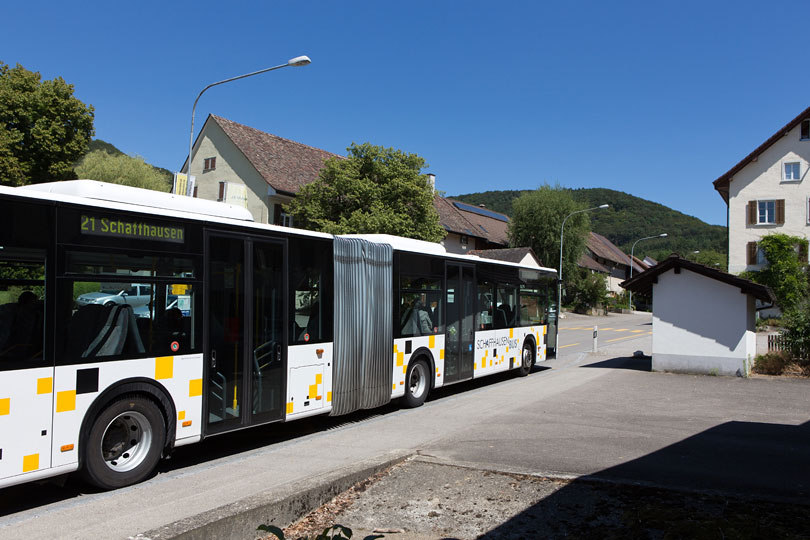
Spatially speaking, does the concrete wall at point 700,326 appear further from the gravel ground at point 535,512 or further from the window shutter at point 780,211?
the window shutter at point 780,211

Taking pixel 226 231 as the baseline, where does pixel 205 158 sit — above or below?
above

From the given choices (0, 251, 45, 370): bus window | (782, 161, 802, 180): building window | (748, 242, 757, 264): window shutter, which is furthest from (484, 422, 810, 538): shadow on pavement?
(782, 161, 802, 180): building window

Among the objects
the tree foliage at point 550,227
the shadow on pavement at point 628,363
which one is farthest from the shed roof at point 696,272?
the tree foliage at point 550,227

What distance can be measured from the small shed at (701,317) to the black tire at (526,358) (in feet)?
11.3

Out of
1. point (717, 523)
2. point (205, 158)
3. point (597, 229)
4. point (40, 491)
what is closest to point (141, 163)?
point (205, 158)

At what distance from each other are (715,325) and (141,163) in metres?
35.8

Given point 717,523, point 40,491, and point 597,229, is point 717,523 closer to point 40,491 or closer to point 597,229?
point 40,491

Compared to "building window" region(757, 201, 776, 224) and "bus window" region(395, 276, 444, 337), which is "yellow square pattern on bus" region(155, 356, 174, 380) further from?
"building window" region(757, 201, 776, 224)

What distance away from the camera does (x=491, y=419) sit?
34.4 ft

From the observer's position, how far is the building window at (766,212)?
41.6 metres

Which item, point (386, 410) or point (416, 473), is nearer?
point (416, 473)

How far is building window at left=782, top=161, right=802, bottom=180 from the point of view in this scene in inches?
1603

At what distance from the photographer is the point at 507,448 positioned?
27.0 feet

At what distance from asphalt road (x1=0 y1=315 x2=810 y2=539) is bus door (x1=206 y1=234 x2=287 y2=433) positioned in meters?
0.67
